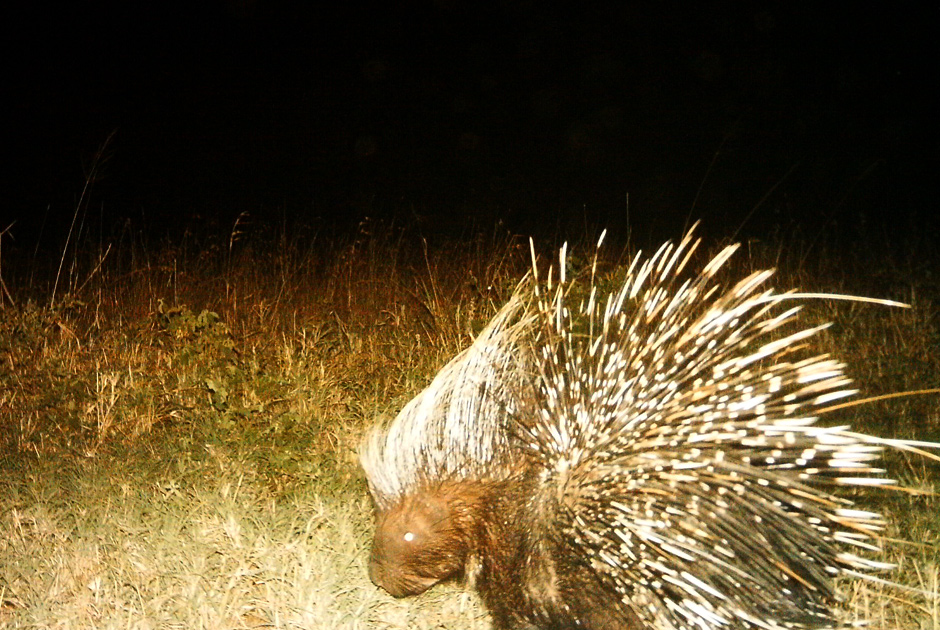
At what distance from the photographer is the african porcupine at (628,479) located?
186 cm

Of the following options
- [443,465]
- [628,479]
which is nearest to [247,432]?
[443,465]

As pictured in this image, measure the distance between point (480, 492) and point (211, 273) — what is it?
408 cm

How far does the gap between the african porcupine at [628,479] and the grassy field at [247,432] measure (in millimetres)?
230

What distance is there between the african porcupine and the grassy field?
0.76 ft

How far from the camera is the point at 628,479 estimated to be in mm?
1938

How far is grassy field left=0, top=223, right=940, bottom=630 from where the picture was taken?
2.28 meters

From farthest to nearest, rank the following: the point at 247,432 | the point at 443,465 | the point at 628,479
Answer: the point at 247,432 < the point at 443,465 < the point at 628,479

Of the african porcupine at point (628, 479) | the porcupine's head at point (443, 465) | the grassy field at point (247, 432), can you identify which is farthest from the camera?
the grassy field at point (247, 432)

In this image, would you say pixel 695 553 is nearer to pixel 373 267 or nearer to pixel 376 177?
pixel 373 267

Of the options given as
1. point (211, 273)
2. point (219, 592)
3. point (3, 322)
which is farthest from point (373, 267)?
point (219, 592)

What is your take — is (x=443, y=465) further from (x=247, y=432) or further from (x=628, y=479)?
(x=247, y=432)

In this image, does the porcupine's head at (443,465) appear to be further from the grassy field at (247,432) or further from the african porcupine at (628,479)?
the grassy field at (247,432)

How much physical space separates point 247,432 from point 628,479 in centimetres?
159

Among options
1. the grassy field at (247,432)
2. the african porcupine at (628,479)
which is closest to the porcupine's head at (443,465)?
the african porcupine at (628,479)
